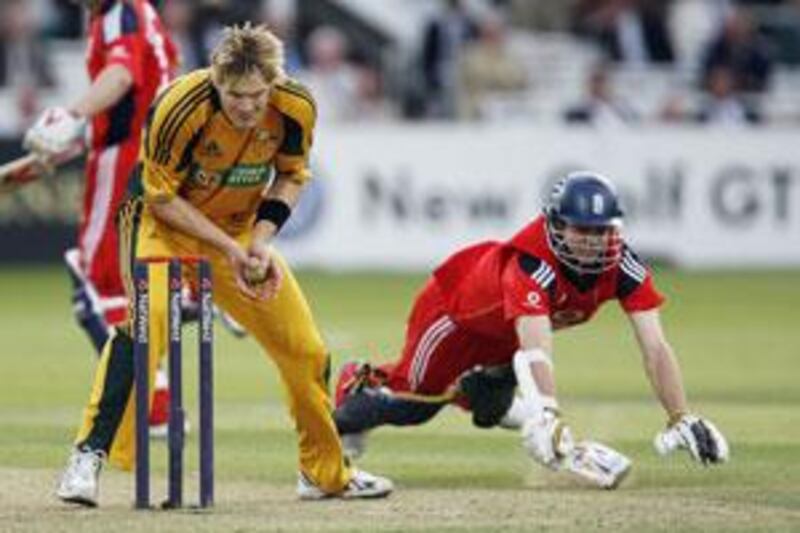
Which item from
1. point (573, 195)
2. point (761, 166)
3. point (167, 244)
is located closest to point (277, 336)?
point (167, 244)

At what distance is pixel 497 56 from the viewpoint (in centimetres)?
2480

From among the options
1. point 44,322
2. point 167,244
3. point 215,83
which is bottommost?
point 44,322

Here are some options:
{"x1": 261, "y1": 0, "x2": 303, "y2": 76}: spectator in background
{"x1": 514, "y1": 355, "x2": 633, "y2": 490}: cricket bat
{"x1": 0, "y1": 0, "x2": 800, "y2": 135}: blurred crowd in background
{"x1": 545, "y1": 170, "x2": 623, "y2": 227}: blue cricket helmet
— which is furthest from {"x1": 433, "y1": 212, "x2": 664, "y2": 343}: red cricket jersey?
{"x1": 261, "y1": 0, "x2": 303, "y2": 76}: spectator in background

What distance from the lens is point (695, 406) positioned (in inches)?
537

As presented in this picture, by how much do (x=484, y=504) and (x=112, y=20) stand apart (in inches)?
153

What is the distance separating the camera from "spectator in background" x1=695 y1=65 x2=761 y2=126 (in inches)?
976

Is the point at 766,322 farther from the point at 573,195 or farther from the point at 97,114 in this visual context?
the point at 573,195

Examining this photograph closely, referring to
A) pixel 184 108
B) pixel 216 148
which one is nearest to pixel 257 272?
pixel 216 148

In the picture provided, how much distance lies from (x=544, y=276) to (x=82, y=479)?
2039mm

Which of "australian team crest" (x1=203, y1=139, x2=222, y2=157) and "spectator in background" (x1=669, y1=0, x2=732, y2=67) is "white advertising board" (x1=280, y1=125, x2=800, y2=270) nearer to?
"spectator in background" (x1=669, y1=0, x2=732, y2=67)

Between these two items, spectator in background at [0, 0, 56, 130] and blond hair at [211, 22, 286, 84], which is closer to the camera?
blond hair at [211, 22, 286, 84]

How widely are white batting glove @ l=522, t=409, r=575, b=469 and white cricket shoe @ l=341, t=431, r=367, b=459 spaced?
1467 millimetres

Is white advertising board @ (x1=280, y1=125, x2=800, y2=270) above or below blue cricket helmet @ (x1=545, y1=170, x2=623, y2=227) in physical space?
below

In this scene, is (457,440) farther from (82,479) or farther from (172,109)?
(172,109)
